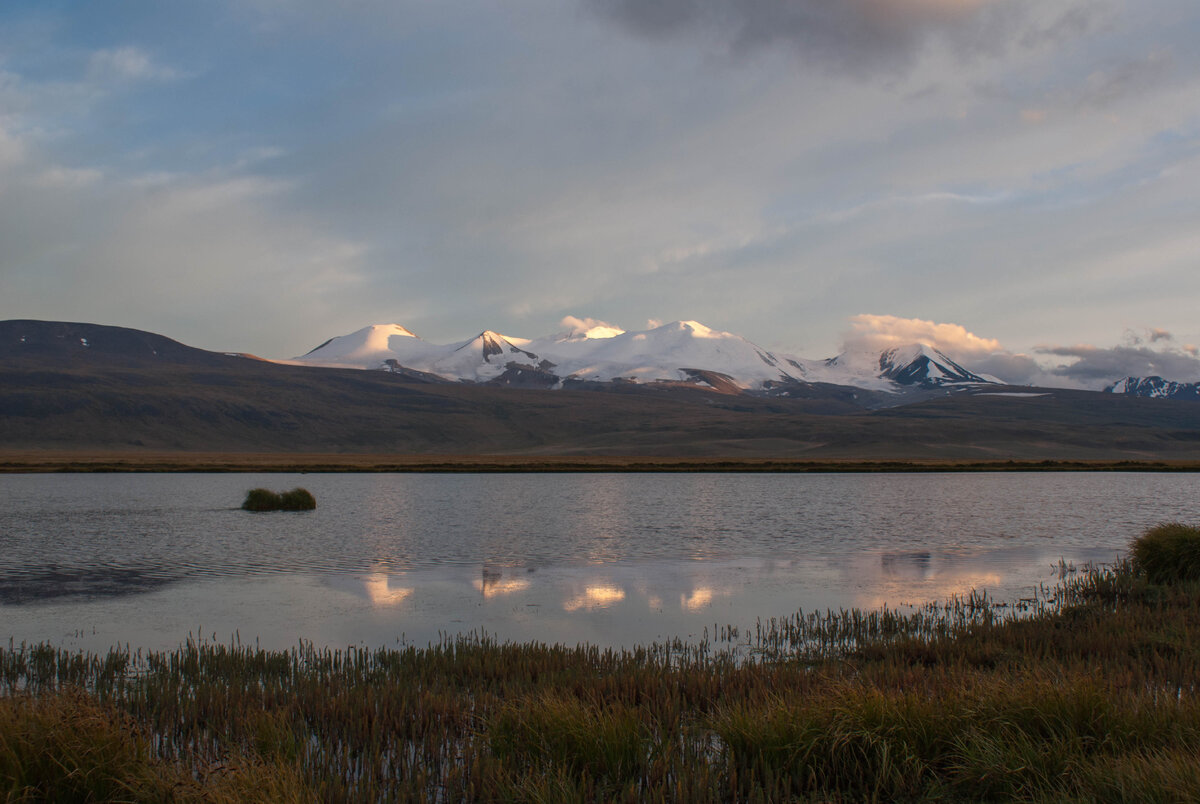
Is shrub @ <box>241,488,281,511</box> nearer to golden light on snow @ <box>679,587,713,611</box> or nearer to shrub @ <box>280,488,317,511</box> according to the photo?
shrub @ <box>280,488,317,511</box>

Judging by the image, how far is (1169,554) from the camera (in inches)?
824

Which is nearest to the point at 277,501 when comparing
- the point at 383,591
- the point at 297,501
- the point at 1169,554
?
the point at 297,501

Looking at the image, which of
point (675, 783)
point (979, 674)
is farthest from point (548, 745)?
point (979, 674)

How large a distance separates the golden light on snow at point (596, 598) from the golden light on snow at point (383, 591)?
3.88 meters

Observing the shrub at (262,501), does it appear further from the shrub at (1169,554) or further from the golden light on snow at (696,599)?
the shrub at (1169,554)

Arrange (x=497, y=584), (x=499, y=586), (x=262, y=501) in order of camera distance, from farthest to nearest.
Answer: (x=262, y=501) < (x=497, y=584) < (x=499, y=586)

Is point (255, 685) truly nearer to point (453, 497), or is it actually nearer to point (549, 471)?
point (453, 497)

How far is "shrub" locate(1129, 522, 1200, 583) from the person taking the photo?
2036 centimetres

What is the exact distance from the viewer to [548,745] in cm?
823

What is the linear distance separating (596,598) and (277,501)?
98.7 ft

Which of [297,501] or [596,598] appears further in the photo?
[297,501]

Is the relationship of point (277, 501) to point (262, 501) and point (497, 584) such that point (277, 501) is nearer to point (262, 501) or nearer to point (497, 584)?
point (262, 501)

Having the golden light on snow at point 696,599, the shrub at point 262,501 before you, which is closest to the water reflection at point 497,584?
the golden light on snow at point 696,599

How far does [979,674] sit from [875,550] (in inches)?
773
